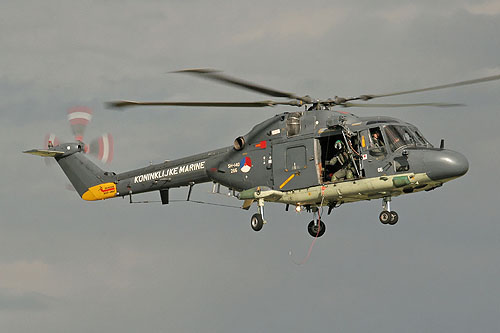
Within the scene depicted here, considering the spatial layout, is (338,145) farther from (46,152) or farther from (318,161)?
(46,152)

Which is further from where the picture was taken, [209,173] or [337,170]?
[209,173]

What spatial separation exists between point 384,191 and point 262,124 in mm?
5703

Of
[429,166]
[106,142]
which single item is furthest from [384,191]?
[106,142]

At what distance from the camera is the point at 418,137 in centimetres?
3103

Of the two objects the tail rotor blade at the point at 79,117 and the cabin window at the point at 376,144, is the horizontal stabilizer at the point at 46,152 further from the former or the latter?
the cabin window at the point at 376,144

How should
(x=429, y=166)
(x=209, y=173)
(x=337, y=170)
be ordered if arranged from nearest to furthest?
(x=429, y=166)
(x=337, y=170)
(x=209, y=173)

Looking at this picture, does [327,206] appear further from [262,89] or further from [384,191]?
[262,89]

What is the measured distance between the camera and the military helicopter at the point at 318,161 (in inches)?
1184

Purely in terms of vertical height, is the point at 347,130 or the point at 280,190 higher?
the point at 347,130

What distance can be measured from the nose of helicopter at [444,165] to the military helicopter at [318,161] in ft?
0.11

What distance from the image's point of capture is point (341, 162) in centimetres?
3198

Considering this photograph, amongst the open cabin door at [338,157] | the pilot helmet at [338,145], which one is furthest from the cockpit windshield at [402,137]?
the pilot helmet at [338,145]

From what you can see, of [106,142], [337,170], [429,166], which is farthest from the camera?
[106,142]

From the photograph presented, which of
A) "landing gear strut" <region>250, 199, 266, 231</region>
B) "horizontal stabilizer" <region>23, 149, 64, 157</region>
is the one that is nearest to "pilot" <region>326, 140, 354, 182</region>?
"landing gear strut" <region>250, 199, 266, 231</region>
